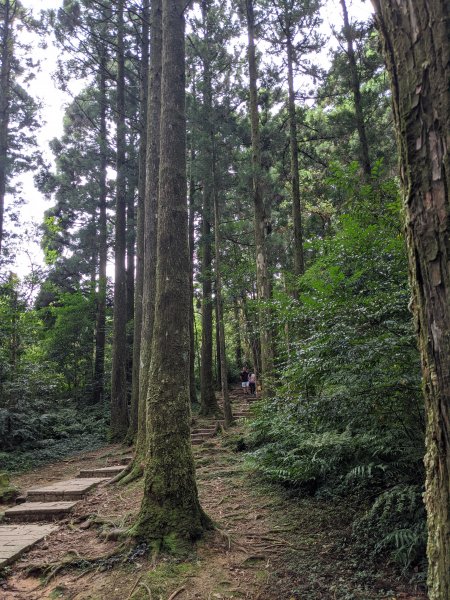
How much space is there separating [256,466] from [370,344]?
310 centimetres

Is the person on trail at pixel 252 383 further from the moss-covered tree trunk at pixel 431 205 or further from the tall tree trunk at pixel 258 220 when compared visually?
the moss-covered tree trunk at pixel 431 205

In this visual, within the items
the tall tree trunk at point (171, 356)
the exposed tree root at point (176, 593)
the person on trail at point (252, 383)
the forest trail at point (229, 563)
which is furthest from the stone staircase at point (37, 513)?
the person on trail at point (252, 383)

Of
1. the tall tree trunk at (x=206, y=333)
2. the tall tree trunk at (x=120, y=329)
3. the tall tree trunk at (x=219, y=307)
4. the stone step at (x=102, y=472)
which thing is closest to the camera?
the stone step at (x=102, y=472)

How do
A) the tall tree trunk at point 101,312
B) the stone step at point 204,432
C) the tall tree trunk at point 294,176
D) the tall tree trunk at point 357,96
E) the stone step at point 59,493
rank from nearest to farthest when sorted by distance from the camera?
the stone step at point 59,493 → the tall tree trunk at point 357,96 → the stone step at point 204,432 → the tall tree trunk at point 294,176 → the tall tree trunk at point 101,312

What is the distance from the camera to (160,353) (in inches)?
178

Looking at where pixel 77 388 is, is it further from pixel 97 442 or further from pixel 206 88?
pixel 206 88

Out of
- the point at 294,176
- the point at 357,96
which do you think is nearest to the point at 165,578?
the point at 294,176

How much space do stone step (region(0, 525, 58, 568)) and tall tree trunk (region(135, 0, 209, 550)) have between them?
55.8 inches

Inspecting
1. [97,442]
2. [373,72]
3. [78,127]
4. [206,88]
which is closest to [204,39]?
[206,88]

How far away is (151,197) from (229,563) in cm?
703

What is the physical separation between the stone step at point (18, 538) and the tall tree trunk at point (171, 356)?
142 cm

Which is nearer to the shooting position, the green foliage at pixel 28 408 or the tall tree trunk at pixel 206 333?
the green foliage at pixel 28 408

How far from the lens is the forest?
140cm

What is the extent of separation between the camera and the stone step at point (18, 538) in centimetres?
421
